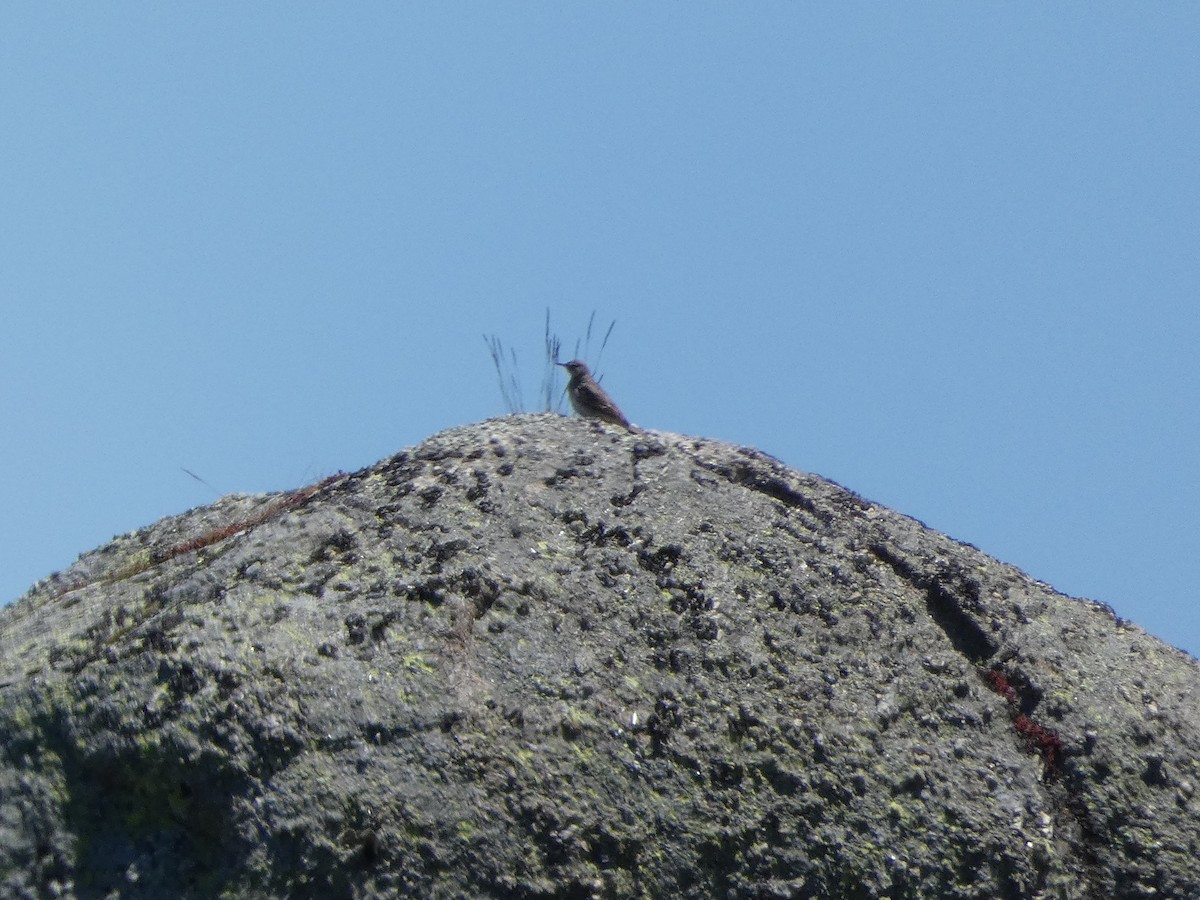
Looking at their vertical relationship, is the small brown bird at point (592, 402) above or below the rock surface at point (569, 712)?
above

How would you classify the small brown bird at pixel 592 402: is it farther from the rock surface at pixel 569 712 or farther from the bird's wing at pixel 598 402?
the rock surface at pixel 569 712

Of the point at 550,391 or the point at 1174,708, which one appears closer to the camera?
the point at 1174,708

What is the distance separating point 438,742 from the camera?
4395 millimetres

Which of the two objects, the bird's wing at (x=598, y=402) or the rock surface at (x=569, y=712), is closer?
the rock surface at (x=569, y=712)

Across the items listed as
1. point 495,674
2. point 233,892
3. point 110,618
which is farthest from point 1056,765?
point 110,618

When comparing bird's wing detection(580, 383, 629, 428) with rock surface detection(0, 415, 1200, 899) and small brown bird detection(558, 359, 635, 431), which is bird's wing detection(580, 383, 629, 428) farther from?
rock surface detection(0, 415, 1200, 899)

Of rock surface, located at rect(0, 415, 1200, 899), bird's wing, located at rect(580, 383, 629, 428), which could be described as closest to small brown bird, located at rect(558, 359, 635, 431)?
bird's wing, located at rect(580, 383, 629, 428)

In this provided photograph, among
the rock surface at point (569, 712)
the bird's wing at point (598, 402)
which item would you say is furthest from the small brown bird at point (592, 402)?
the rock surface at point (569, 712)

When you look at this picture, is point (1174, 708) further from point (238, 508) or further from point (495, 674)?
point (238, 508)

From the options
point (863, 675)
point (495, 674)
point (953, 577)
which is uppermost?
point (953, 577)

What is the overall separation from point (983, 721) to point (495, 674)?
1954 millimetres

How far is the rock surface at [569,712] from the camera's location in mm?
4293

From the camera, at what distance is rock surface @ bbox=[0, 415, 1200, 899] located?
4293 mm

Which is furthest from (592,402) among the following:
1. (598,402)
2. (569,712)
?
(569,712)
